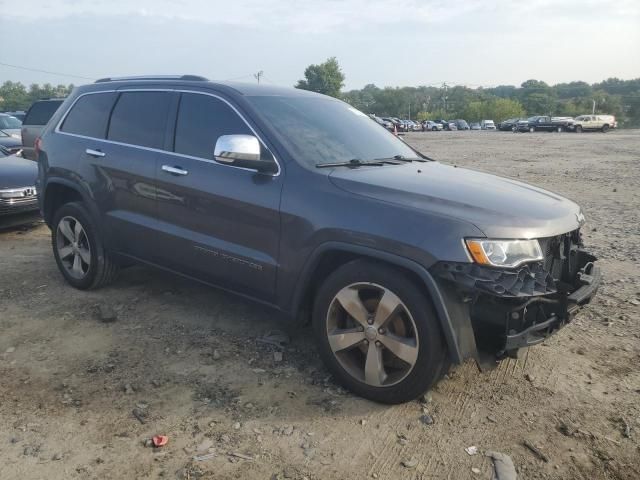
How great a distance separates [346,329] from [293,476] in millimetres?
916

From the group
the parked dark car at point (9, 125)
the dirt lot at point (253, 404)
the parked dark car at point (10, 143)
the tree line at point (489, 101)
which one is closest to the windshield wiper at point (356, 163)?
the dirt lot at point (253, 404)

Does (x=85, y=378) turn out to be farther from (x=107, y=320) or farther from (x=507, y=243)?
(x=507, y=243)

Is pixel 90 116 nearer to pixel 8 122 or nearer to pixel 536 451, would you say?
pixel 536 451

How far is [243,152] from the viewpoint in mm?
3334

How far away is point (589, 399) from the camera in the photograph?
3285 millimetres

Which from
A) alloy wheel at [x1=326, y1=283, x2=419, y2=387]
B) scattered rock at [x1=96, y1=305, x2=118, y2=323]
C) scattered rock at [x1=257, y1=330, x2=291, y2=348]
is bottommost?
scattered rock at [x1=257, y1=330, x2=291, y2=348]

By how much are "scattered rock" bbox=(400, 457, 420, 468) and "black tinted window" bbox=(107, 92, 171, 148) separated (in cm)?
285

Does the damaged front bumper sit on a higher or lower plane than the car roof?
lower

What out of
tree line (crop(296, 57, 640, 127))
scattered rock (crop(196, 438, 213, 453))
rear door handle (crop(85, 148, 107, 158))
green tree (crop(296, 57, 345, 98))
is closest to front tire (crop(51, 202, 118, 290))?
rear door handle (crop(85, 148, 107, 158))

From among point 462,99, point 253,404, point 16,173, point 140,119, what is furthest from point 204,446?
point 462,99

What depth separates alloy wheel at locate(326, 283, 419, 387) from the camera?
2992mm

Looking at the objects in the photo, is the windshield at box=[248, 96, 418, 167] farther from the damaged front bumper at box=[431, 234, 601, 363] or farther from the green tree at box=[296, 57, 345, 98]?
the green tree at box=[296, 57, 345, 98]

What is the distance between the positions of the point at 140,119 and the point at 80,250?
1.40 metres

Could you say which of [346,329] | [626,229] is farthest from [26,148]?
[626,229]
